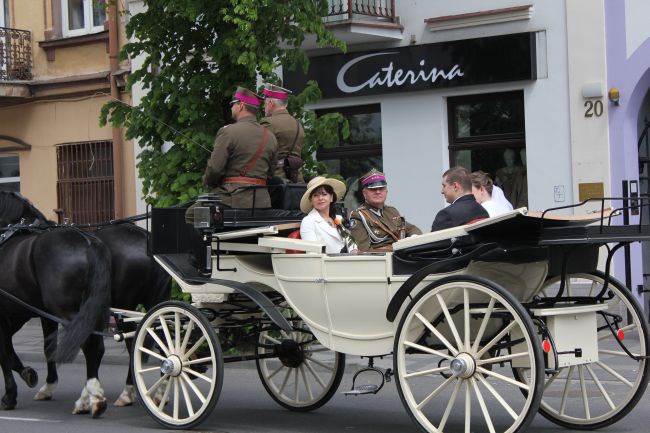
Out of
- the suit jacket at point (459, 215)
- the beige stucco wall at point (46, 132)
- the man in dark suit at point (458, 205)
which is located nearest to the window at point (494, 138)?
the beige stucco wall at point (46, 132)

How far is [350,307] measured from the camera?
8.00 metres

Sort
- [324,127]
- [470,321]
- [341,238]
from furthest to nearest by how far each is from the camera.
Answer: [324,127] → [341,238] → [470,321]

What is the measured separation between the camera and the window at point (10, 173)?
20.9 m

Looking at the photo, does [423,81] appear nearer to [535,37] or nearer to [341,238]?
[535,37]

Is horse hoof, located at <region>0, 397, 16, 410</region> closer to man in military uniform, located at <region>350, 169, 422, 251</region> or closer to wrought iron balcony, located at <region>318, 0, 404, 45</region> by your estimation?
man in military uniform, located at <region>350, 169, 422, 251</region>

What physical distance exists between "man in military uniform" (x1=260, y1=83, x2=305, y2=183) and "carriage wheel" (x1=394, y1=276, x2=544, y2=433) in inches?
110

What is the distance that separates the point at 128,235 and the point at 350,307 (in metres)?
3.12

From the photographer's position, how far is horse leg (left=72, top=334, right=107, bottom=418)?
30.6ft

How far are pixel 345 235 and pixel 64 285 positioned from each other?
2.45 m

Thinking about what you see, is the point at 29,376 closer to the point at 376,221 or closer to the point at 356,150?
→ the point at 376,221

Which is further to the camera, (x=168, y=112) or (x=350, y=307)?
(x=168, y=112)

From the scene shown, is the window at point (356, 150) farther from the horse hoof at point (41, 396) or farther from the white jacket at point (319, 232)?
the white jacket at point (319, 232)

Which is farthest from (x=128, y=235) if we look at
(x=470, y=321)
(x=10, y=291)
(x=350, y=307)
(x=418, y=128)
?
(x=418, y=128)

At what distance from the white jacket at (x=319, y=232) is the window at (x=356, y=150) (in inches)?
327
